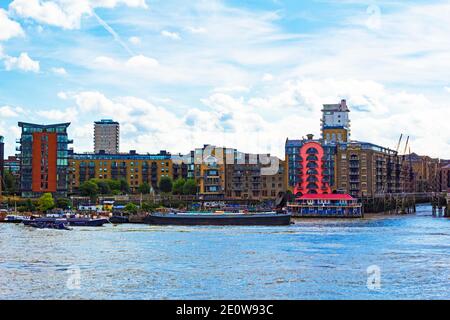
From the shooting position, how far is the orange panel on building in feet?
460

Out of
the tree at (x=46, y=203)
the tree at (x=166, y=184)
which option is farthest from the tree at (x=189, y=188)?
the tree at (x=46, y=203)

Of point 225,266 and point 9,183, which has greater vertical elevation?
point 9,183

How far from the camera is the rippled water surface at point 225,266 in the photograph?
36.5 metres

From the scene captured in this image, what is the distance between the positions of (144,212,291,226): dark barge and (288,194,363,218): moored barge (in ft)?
79.5

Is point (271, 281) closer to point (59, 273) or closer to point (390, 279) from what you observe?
point (390, 279)

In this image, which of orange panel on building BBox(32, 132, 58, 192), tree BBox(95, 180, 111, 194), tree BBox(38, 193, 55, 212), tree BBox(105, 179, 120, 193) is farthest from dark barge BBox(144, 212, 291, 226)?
tree BBox(105, 179, 120, 193)

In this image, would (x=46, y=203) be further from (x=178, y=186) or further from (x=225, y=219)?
(x=178, y=186)

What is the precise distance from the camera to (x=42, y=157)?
461 feet

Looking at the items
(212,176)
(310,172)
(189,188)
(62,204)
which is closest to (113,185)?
(189,188)

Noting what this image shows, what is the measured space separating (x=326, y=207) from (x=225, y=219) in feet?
101

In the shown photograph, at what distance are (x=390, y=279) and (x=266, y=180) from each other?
119 meters

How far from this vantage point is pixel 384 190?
6732 inches

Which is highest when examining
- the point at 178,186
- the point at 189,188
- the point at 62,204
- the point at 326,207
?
the point at 178,186
